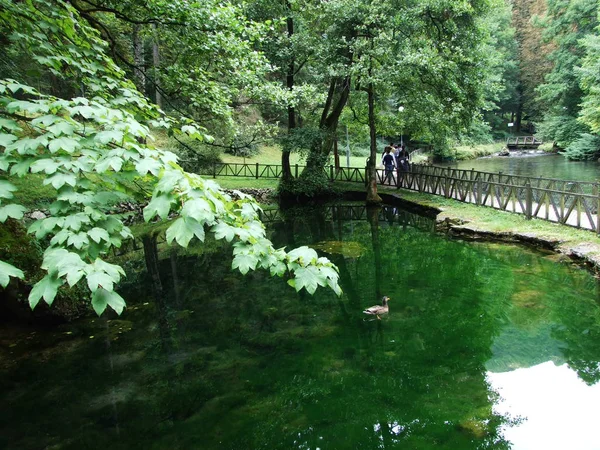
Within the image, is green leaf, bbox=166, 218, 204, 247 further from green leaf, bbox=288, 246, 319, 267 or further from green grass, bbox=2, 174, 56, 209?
green grass, bbox=2, 174, 56, 209

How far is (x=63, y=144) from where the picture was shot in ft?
7.81

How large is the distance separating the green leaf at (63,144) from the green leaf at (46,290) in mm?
725

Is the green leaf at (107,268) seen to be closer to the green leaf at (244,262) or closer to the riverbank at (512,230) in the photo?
the green leaf at (244,262)

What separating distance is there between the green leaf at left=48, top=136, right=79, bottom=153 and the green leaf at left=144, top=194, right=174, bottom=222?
624 millimetres

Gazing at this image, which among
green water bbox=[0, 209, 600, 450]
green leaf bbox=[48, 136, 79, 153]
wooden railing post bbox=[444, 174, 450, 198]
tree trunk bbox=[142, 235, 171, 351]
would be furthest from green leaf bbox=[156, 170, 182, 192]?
wooden railing post bbox=[444, 174, 450, 198]

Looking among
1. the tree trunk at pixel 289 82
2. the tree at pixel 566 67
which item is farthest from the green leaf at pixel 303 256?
the tree at pixel 566 67

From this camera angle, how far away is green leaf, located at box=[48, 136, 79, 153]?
7.59 ft

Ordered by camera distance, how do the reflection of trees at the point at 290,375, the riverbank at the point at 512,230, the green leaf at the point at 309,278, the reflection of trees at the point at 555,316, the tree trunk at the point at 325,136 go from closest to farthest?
the green leaf at the point at 309,278, the reflection of trees at the point at 290,375, the reflection of trees at the point at 555,316, the riverbank at the point at 512,230, the tree trunk at the point at 325,136

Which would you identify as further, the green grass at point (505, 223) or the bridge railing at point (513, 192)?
the bridge railing at point (513, 192)

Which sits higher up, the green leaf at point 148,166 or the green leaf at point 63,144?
the green leaf at point 63,144

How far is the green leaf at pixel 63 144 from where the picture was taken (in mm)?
2312

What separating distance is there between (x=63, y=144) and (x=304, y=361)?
459cm

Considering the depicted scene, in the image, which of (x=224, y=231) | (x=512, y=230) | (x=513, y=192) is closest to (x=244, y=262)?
(x=224, y=231)

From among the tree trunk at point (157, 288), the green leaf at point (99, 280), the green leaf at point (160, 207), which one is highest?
the green leaf at point (160, 207)
